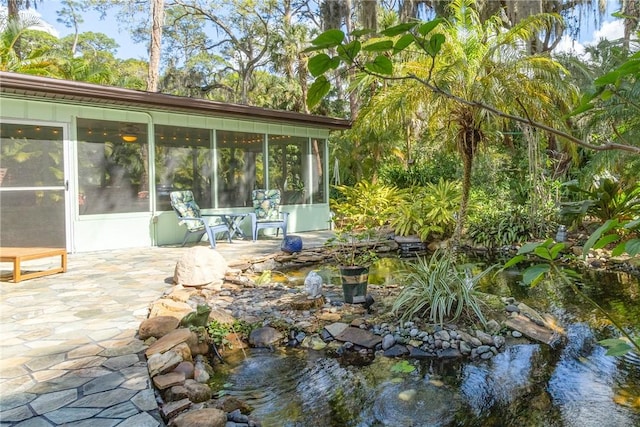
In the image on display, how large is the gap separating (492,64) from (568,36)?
10792 millimetres

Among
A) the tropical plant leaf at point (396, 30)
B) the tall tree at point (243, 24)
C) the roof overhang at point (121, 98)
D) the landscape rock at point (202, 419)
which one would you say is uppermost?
the tall tree at point (243, 24)

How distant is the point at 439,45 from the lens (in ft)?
2.63

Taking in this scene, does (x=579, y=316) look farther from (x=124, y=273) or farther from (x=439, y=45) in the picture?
(x=124, y=273)

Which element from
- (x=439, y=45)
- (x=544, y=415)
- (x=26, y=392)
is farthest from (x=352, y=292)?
(x=439, y=45)

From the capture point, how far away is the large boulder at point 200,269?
4.73 m

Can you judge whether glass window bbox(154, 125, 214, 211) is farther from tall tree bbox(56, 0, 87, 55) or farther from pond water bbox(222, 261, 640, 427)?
tall tree bbox(56, 0, 87, 55)

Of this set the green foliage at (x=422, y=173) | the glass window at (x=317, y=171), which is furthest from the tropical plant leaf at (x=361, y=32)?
the green foliage at (x=422, y=173)

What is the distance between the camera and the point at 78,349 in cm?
289

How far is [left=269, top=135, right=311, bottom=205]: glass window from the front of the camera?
9.01 m

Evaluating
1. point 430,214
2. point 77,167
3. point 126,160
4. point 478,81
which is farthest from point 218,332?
point 430,214

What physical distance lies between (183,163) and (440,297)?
5.60 meters

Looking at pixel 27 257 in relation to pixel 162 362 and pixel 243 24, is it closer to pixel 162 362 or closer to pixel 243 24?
pixel 162 362

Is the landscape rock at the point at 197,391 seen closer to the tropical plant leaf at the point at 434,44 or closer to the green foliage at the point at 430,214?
the tropical plant leaf at the point at 434,44

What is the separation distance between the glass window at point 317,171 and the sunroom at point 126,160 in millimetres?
196
